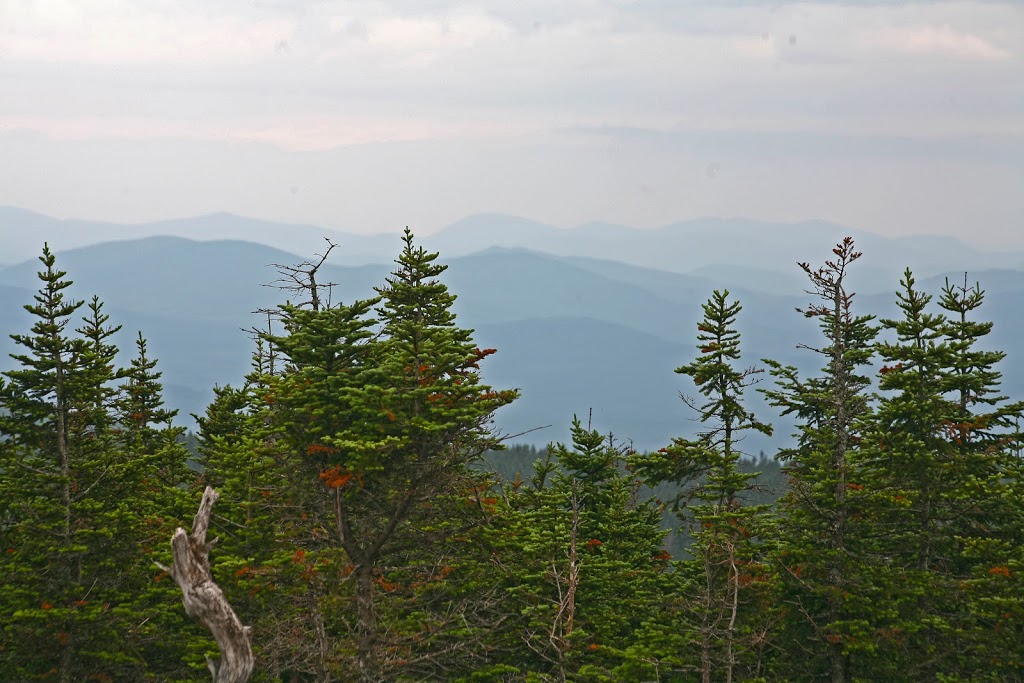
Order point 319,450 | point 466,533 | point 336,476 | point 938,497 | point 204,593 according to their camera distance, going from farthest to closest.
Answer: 1. point 938,497
2. point 466,533
3. point 319,450
4. point 336,476
5. point 204,593

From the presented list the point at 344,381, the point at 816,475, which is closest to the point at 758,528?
the point at 816,475

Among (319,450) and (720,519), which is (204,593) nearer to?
(319,450)

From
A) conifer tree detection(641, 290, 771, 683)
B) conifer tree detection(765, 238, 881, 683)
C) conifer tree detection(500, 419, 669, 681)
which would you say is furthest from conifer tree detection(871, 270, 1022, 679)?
conifer tree detection(500, 419, 669, 681)

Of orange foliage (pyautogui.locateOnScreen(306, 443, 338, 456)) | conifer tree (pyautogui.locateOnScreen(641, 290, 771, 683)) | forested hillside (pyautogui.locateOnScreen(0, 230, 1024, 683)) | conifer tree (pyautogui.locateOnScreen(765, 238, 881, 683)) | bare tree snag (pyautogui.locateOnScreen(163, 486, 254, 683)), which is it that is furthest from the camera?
conifer tree (pyautogui.locateOnScreen(765, 238, 881, 683))

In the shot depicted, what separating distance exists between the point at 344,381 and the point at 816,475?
521 inches

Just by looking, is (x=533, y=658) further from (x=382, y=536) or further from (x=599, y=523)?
(x=382, y=536)

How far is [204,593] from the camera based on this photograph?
49.3 ft

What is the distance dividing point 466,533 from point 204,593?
12898 mm

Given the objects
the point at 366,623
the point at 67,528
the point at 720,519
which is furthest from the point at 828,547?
the point at 67,528

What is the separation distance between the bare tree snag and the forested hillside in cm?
805

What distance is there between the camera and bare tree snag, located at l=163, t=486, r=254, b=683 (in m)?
14.9

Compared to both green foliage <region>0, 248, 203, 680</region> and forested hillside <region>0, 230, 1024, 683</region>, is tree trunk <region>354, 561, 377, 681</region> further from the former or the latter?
green foliage <region>0, 248, 203, 680</region>

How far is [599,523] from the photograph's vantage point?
33.3 meters

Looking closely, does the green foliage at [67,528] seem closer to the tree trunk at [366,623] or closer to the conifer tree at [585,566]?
the tree trunk at [366,623]
